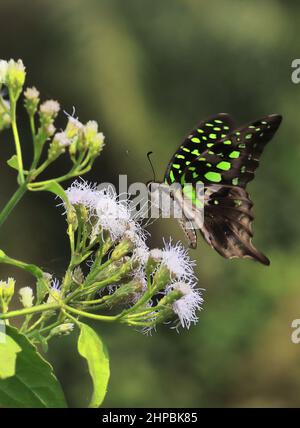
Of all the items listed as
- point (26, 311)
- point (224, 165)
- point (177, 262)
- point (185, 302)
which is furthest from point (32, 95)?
point (224, 165)

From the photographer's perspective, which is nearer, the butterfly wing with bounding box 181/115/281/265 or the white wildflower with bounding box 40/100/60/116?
the white wildflower with bounding box 40/100/60/116

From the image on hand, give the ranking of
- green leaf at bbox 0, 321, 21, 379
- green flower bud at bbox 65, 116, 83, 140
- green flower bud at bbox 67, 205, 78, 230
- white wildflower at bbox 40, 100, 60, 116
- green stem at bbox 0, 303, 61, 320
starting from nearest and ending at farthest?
green leaf at bbox 0, 321, 21, 379 < green stem at bbox 0, 303, 61, 320 < white wildflower at bbox 40, 100, 60, 116 < green flower bud at bbox 65, 116, 83, 140 < green flower bud at bbox 67, 205, 78, 230

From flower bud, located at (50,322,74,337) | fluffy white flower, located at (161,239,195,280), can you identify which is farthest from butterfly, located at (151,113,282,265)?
flower bud, located at (50,322,74,337)

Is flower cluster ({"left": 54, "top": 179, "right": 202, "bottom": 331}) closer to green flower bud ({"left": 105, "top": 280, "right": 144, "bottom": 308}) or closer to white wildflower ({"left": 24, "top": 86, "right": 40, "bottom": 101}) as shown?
green flower bud ({"left": 105, "top": 280, "right": 144, "bottom": 308})

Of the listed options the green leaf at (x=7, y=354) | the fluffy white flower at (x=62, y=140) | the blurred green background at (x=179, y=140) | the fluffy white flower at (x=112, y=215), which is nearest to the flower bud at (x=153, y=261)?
the fluffy white flower at (x=112, y=215)

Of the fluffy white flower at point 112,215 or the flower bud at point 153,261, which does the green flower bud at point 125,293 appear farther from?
the fluffy white flower at point 112,215

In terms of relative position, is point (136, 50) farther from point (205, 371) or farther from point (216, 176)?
point (216, 176)
